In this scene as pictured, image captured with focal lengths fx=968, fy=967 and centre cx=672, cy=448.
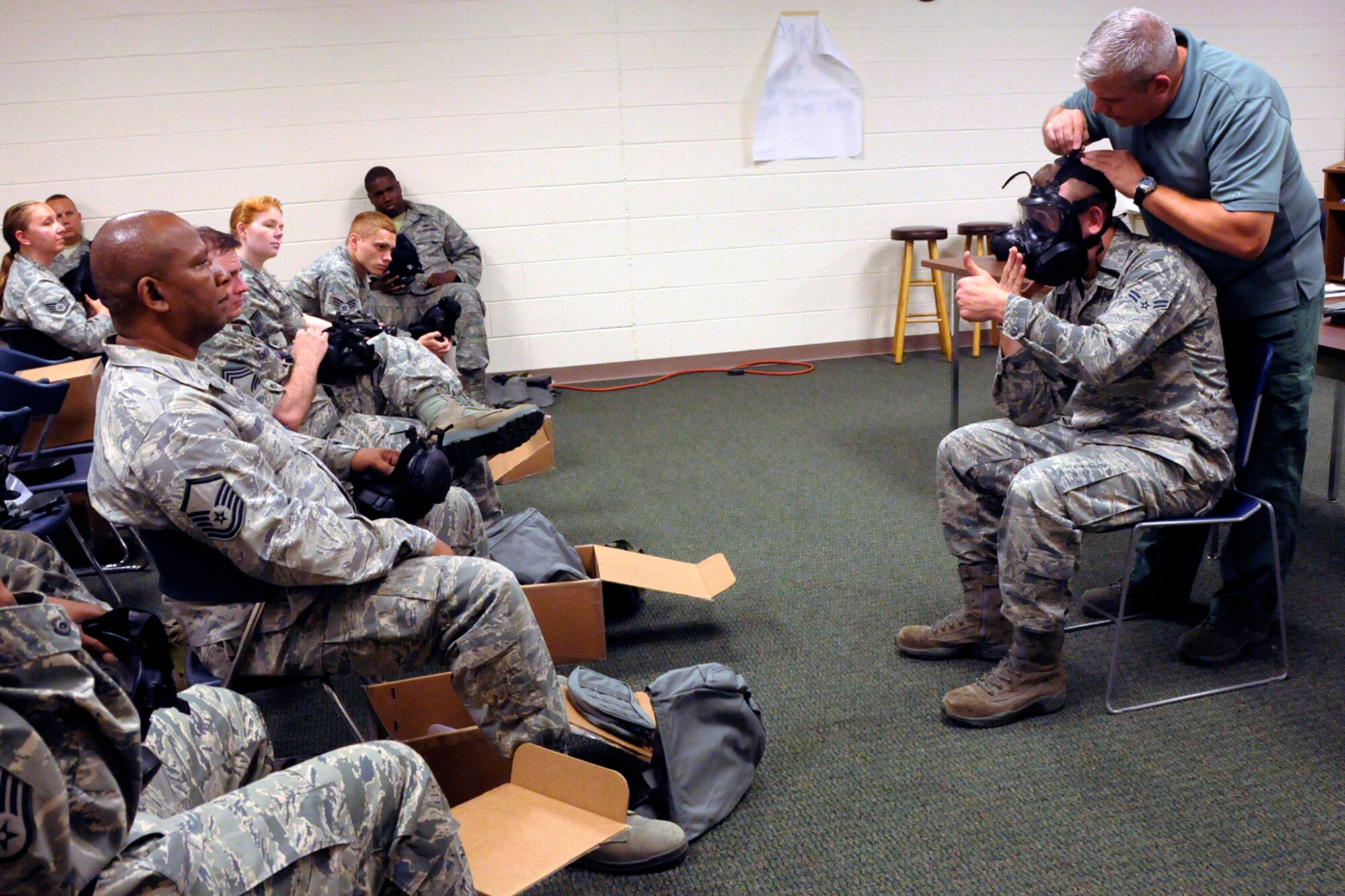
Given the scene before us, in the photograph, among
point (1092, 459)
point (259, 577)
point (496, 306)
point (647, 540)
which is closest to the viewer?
point (259, 577)

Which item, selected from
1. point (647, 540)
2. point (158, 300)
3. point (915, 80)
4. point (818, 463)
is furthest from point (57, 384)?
point (915, 80)

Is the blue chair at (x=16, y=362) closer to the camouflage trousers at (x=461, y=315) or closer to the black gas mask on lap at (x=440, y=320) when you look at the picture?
the black gas mask on lap at (x=440, y=320)

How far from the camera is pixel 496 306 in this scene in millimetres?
5637

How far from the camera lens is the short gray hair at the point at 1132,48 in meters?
2.10

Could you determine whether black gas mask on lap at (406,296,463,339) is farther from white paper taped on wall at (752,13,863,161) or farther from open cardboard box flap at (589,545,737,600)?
white paper taped on wall at (752,13,863,161)

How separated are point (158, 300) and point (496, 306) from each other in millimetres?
4023

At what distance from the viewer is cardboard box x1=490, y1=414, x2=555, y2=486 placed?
12.6 ft

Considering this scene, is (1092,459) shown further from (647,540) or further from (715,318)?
(715,318)

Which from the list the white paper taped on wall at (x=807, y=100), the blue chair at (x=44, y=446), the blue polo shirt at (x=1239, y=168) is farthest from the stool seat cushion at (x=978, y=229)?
the blue chair at (x=44, y=446)

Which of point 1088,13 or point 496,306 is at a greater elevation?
point 1088,13

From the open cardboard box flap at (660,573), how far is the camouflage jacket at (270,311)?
1.21 meters

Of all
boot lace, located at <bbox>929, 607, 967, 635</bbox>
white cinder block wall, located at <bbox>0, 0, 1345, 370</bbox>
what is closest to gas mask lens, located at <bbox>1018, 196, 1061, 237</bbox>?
boot lace, located at <bbox>929, 607, 967, 635</bbox>

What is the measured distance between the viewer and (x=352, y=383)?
10.3ft

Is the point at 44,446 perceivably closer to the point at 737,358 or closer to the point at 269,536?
the point at 269,536
